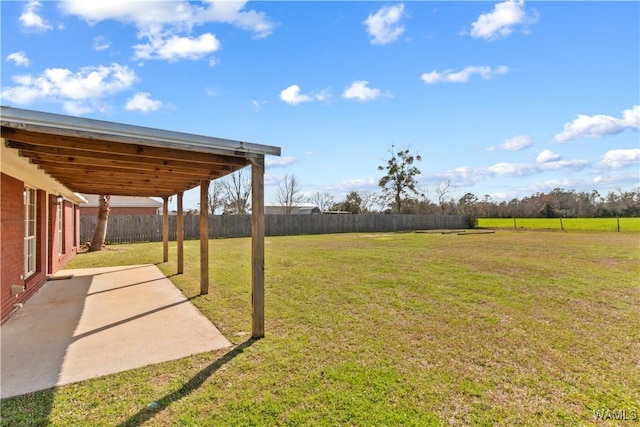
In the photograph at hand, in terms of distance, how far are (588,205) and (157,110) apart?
53312mm

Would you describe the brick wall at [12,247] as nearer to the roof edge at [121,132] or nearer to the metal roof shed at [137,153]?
the metal roof shed at [137,153]

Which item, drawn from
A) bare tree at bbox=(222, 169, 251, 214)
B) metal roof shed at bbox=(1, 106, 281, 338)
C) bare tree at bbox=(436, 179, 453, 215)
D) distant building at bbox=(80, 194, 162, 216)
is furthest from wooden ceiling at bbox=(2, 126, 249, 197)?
bare tree at bbox=(436, 179, 453, 215)

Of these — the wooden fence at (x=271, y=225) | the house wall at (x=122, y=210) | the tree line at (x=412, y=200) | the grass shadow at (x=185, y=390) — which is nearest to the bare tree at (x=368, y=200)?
the tree line at (x=412, y=200)

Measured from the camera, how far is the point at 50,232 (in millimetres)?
8578

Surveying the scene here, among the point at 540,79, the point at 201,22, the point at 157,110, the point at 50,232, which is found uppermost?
the point at 201,22

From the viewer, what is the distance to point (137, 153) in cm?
389

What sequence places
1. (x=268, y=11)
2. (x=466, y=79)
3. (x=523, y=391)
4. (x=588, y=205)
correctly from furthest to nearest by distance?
(x=588, y=205) < (x=466, y=79) < (x=268, y=11) < (x=523, y=391)

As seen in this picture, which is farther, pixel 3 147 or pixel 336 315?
pixel 336 315

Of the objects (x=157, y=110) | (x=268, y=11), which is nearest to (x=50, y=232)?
(x=157, y=110)

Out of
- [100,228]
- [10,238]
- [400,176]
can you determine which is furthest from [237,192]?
[10,238]

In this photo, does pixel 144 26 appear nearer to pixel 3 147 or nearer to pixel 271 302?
pixel 3 147

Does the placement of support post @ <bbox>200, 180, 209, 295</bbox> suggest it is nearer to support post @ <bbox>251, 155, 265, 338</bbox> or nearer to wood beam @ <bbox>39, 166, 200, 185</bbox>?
wood beam @ <bbox>39, 166, 200, 185</bbox>

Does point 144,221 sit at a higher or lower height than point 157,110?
lower

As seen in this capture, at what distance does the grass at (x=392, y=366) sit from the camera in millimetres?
2561
